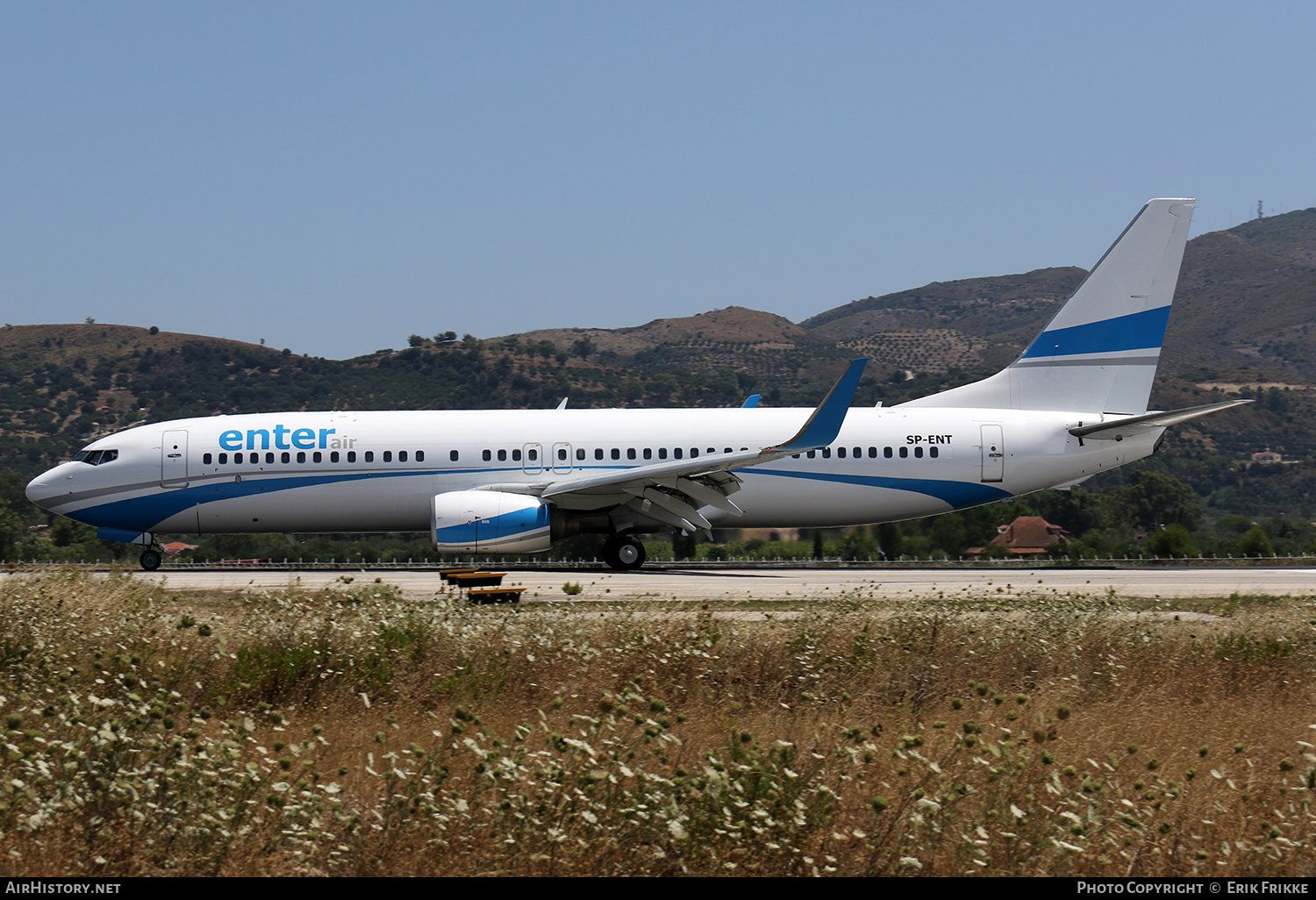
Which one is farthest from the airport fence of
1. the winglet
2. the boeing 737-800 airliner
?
the winglet

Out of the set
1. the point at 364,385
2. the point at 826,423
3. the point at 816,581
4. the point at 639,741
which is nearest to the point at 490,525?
the point at 816,581

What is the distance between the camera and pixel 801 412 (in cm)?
2809

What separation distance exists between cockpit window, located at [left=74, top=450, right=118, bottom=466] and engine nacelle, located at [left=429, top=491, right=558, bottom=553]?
8.63 metres

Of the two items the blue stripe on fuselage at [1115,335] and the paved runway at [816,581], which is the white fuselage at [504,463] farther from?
the blue stripe on fuselage at [1115,335]

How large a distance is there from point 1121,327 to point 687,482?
42.2ft

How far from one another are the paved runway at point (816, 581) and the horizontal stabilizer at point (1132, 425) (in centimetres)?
350

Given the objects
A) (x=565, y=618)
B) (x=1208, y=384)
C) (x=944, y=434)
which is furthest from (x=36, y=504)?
(x=1208, y=384)

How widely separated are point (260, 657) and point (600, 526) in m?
16.7

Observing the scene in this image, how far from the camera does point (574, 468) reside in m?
26.5

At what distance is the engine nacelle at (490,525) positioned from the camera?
2439 centimetres

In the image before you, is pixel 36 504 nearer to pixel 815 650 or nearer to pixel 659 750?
pixel 815 650

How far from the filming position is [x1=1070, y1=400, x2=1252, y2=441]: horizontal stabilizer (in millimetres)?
25953

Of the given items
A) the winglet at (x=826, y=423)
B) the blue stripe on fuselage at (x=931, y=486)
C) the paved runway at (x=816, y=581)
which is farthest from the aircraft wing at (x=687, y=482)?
the blue stripe on fuselage at (x=931, y=486)

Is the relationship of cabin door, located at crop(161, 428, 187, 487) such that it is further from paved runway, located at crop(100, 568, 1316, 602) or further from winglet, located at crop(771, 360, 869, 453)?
winglet, located at crop(771, 360, 869, 453)
